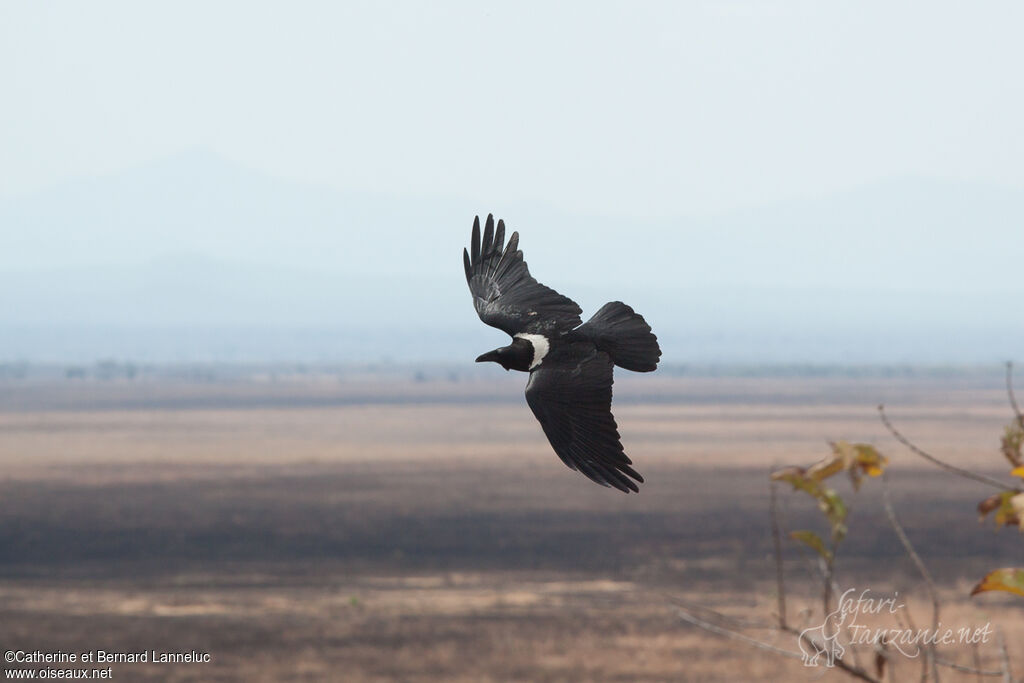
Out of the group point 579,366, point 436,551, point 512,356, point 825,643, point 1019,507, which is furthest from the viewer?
point 436,551

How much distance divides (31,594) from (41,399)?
438 ft

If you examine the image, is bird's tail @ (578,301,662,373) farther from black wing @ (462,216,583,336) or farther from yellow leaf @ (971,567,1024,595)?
yellow leaf @ (971,567,1024,595)

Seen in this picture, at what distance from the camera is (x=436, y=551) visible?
222 feet

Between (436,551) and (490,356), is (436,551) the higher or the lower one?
the lower one

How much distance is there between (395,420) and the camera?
14750 cm

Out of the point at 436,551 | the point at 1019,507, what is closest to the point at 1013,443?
the point at 1019,507

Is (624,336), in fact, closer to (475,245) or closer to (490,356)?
(490,356)

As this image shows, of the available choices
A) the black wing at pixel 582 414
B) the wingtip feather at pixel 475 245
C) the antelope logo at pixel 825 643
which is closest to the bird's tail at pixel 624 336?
the black wing at pixel 582 414

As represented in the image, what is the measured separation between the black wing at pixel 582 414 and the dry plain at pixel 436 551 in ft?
39.5

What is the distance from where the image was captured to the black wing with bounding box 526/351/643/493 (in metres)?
4.06

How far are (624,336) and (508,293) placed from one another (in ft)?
2.95

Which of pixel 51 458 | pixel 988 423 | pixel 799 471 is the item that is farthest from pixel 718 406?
pixel 799 471

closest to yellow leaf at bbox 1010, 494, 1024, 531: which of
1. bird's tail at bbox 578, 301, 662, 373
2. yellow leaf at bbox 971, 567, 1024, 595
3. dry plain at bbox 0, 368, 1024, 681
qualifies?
yellow leaf at bbox 971, 567, 1024, 595

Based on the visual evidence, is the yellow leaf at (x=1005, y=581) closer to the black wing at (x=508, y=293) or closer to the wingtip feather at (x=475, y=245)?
the black wing at (x=508, y=293)
